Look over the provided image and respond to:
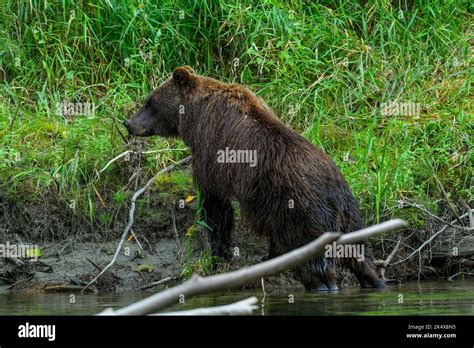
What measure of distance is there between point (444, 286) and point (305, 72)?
3.35 metres

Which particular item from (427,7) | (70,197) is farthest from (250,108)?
(427,7)

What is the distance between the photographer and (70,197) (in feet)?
30.5

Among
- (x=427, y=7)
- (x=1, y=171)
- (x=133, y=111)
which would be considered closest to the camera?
(x=1, y=171)

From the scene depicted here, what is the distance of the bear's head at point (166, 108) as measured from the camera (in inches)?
348

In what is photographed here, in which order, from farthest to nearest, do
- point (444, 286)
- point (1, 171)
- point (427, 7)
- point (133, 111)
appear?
point (427, 7) → point (133, 111) → point (1, 171) → point (444, 286)

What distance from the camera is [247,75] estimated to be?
419 inches

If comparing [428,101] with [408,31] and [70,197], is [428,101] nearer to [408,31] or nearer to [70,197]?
[408,31]

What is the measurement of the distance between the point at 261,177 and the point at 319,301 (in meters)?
1.23

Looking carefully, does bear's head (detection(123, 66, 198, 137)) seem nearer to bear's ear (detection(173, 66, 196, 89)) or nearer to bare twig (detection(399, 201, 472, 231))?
bear's ear (detection(173, 66, 196, 89))

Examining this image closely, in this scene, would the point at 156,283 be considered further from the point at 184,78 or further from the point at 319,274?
the point at 184,78

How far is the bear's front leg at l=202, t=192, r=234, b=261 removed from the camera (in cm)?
860

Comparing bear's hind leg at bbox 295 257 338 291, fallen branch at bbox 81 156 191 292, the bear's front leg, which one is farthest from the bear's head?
bear's hind leg at bbox 295 257 338 291

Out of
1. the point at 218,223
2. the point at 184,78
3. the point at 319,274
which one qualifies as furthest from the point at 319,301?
the point at 184,78

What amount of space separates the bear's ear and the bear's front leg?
41.9 inches
